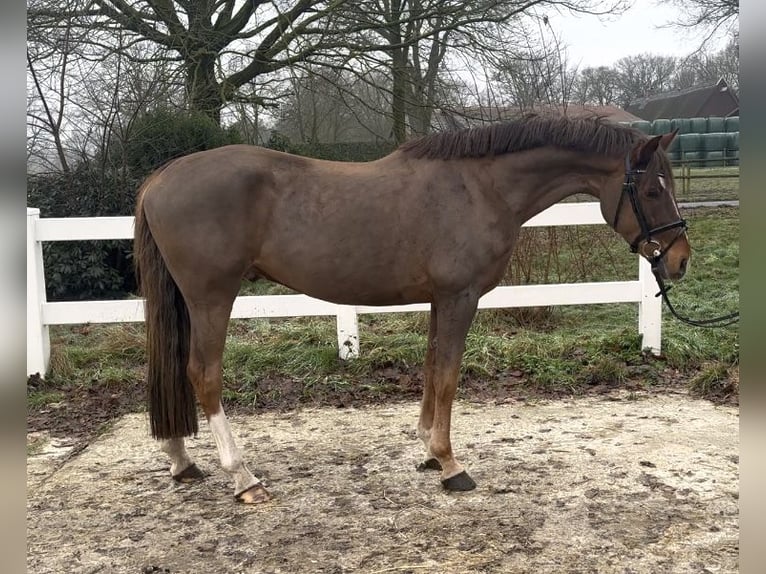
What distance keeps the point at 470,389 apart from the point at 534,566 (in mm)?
2486

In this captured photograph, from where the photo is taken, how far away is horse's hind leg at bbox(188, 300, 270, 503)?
3045 mm

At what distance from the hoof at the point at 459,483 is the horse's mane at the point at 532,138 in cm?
173

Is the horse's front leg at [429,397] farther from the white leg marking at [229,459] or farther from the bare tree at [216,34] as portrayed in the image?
the bare tree at [216,34]

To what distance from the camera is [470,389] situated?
15.9 feet

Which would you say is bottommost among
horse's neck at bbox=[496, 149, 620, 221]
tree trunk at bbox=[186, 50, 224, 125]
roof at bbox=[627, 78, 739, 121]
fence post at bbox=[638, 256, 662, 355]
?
fence post at bbox=[638, 256, 662, 355]

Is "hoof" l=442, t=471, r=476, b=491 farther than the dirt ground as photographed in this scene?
Yes

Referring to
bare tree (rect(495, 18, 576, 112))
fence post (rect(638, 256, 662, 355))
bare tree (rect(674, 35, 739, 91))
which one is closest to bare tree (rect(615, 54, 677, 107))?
bare tree (rect(674, 35, 739, 91))

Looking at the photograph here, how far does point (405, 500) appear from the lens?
119 inches

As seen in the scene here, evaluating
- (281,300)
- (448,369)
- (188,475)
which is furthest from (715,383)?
(188,475)

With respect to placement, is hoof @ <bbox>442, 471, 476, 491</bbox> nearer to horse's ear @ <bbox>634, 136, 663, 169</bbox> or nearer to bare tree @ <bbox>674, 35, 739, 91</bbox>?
horse's ear @ <bbox>634, 136, 663, 169</bbox>

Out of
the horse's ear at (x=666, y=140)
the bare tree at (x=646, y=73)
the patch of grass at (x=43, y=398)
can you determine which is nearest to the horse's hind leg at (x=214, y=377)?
the patch of grass at (x=43, y=398)

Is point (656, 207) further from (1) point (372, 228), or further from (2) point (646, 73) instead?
(2) point (646, 73)

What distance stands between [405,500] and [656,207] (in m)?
1.97
